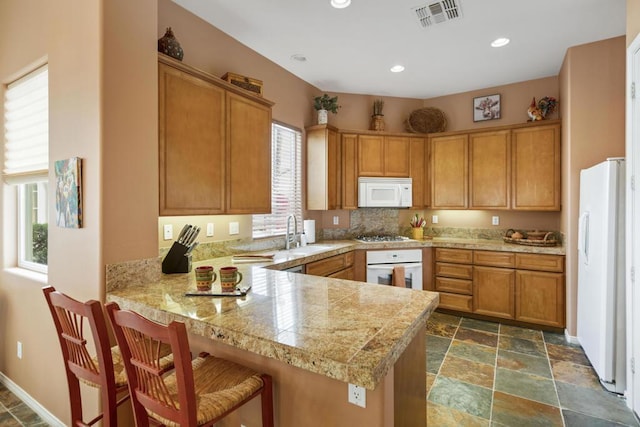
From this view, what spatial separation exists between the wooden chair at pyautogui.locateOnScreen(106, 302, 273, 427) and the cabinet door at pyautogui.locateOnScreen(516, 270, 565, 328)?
3.44 meters

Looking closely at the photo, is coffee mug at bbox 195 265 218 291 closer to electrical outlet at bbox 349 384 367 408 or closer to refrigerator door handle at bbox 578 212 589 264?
electrical outlet at bbox 349 384 367 408

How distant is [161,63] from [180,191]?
0.83 m

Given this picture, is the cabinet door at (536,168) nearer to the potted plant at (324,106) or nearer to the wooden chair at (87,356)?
the potted plant at (324,106)

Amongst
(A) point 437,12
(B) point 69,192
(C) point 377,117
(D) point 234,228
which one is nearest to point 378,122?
(C) point 377,117

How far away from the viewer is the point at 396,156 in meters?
4.43

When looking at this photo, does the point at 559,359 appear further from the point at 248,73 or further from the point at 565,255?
the point at 248,73

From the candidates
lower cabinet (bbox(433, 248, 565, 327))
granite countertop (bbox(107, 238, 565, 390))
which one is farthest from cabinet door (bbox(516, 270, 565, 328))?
granite countertop (bbox(107, 238, 565, 390))

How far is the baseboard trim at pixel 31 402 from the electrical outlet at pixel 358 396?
2065mm

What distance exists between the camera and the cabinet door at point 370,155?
4.31 metres

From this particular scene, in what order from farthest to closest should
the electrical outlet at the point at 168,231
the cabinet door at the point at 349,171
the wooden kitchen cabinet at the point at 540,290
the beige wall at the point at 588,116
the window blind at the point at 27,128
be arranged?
the cabinet door at the point at 349,171
the wooden kitchen cabinet at the point at 540,290
the beige wall at the point at 588,116
the electrical outlet at the point at 168,231
the window blind at the point at 27,128

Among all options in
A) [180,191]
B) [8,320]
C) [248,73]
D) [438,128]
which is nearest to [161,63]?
[180,191]

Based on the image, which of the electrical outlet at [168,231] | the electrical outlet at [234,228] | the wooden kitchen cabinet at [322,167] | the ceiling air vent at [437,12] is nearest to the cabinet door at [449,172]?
the wooden kitchen cabinet at [322,167]

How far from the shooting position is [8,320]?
100 inches

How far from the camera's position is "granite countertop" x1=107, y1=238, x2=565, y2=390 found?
3.29 feet
